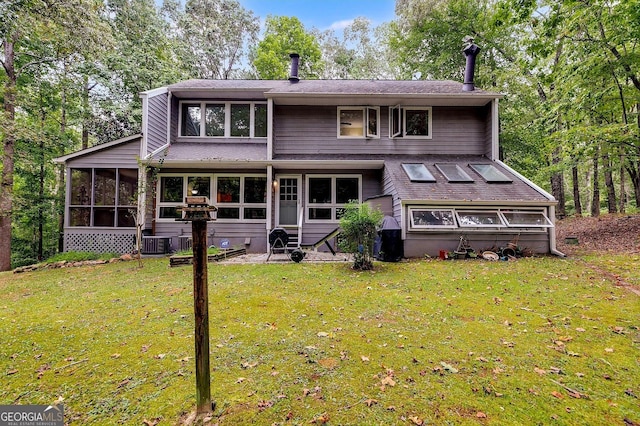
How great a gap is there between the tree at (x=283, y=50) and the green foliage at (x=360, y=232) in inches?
618

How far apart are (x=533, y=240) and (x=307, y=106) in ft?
26.8

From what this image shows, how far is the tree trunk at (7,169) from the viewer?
29.2 ft

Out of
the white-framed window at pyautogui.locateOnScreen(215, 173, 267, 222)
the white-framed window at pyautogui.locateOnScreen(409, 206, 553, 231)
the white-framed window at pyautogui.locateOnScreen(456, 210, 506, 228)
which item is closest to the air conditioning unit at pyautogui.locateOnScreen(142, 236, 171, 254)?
the white-framed window at pyautogui.locateOnScreen(215, 173, 267, 222)

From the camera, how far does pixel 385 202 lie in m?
8.15

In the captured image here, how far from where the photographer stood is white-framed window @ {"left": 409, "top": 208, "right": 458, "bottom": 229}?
730cm

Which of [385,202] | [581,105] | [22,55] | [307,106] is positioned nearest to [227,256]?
[385,202]

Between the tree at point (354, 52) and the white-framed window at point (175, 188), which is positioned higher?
the tree at point (354, 52)

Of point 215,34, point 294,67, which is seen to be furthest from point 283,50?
point 294,67

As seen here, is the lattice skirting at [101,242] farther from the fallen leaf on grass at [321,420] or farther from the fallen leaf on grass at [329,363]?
the fallen leaf on grass at [321,420]

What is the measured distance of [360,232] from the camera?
6.07 meters

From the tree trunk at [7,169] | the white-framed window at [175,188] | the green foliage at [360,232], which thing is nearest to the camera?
the green foliage at [360,232]

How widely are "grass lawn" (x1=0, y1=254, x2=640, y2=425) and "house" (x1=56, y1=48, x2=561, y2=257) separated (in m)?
3.86

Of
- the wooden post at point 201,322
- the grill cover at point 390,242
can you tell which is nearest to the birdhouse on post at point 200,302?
the wooden post at point 201,322

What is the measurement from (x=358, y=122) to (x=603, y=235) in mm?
8860
